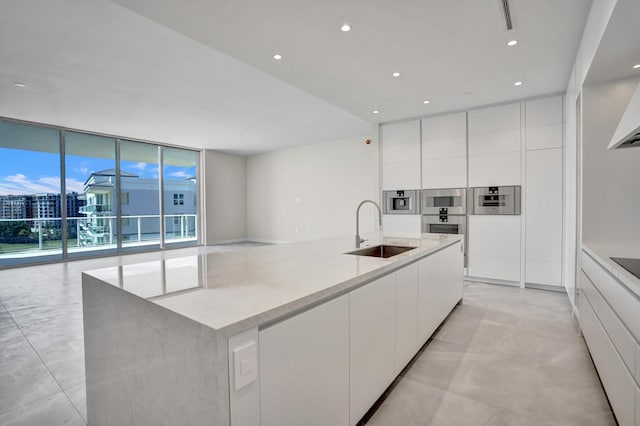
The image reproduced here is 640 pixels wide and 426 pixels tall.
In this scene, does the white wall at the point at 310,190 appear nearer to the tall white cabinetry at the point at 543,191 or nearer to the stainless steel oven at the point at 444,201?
the stainless steel oven at the point at 444,201

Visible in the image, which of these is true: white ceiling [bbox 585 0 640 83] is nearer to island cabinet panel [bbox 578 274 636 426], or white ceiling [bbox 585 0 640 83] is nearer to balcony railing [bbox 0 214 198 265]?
island cabinet panel [bbox 578 274 636 426]

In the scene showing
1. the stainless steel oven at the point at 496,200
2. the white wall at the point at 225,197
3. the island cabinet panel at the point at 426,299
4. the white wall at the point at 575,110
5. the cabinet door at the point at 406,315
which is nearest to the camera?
the cabinet door at the point at 406,315

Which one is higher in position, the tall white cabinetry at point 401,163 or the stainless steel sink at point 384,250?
the tall white cabinetry at point 401,163

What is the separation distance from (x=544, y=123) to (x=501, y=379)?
11.8ft

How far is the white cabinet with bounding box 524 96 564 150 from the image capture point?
3979mm

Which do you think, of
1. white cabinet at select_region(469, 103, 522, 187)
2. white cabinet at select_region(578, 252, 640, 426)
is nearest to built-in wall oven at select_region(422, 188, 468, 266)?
white cabinet at select_region(469, 103, 522, 187)

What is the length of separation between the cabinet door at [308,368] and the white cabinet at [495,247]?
3934mm

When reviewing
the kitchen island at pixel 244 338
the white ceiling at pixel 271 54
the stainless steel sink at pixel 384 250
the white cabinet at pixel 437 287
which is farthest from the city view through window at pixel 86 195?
the white cabinet at pixel 437 287

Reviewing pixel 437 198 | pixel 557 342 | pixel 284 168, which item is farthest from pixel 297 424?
pixel 284 168

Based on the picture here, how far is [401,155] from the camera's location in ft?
17.0

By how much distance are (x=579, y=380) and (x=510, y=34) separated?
276 cm

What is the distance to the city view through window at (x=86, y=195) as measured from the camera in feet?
18.9

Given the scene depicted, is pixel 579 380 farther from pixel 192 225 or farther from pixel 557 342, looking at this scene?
pixel 192 225

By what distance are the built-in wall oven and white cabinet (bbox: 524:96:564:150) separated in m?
1.09
